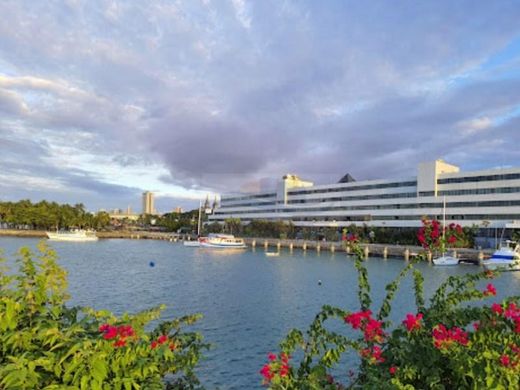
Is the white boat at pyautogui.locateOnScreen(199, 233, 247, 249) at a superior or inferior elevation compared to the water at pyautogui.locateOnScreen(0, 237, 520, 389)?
superior

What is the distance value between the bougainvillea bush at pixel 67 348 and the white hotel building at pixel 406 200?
342 ft

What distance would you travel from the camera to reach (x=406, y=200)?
11638 cm

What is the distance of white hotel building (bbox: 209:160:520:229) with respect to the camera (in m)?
98.2

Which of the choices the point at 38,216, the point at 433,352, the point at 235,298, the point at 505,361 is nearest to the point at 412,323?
the point at 433,352

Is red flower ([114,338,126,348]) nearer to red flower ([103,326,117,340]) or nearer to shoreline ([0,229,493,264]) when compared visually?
red flower ([103,326,117,340])

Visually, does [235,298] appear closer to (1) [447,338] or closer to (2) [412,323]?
(2) [412,323]

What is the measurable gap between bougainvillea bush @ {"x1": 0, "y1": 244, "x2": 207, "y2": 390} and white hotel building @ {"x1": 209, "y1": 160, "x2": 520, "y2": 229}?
104 metres

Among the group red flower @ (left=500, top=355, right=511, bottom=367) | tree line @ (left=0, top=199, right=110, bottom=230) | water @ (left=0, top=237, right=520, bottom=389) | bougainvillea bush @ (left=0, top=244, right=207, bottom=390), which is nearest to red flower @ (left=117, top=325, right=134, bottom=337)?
bougainvillea bush @ (left=0, top=244, right=207, bottom=390)

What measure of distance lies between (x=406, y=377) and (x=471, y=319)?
1.96m

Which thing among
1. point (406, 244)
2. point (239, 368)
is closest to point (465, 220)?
point (406, 244)

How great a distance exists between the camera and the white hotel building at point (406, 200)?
98188 mm

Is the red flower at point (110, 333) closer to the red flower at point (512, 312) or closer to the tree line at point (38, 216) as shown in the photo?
the red flower at point (512, 312)

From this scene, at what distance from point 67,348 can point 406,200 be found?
119 m

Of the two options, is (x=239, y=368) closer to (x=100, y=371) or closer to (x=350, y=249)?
(x=350, y=249)
